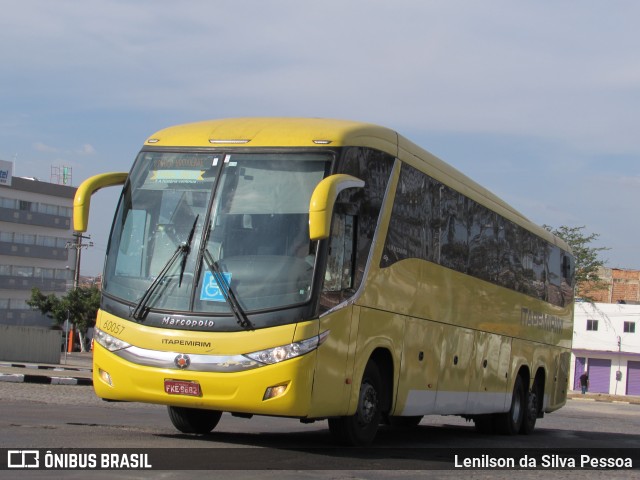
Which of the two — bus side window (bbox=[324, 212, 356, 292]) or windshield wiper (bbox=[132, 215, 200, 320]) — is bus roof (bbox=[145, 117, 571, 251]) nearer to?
bus side window (bbox=[324, 212, 356, 292])

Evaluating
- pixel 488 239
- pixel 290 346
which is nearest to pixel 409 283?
pixel 290 346

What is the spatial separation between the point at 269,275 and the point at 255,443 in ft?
7.92

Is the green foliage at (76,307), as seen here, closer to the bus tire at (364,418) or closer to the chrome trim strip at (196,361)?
the bus tire at (364,418)

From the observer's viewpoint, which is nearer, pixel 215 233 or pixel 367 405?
pixel 215 233

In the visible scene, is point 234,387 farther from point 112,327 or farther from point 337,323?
point 112,327

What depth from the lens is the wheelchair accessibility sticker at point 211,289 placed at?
10484 mm

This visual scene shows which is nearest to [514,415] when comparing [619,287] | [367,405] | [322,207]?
[367,405]

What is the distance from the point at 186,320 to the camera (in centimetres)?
1052

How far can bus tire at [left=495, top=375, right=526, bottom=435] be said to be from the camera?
19.2 m

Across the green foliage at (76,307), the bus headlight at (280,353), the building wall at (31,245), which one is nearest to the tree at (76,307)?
the green foliage at (76,307)

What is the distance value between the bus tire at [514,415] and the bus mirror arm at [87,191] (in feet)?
33.3

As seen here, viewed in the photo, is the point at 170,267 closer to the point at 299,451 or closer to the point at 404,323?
the point at 299,451

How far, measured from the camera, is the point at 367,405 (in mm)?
11930

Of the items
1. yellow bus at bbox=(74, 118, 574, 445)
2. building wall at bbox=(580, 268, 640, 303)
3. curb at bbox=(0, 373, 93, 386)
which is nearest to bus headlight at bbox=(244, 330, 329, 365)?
yellow bus at bbox=(74, 118, 574, 445)
